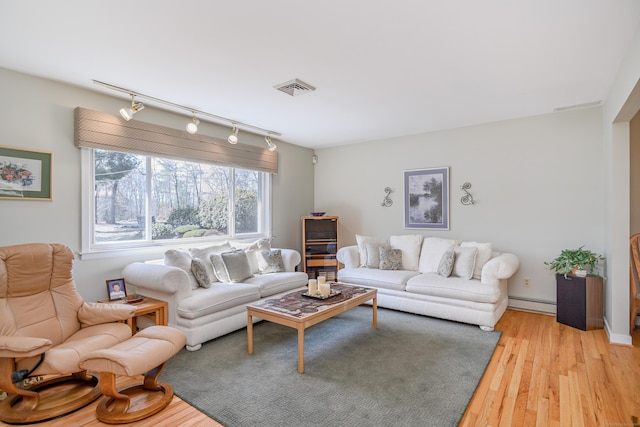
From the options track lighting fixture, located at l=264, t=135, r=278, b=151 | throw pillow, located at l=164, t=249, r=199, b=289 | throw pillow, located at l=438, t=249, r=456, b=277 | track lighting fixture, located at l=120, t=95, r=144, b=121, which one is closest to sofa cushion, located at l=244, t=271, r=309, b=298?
throw pillow, located at l=164, t=249, r=199, b=289

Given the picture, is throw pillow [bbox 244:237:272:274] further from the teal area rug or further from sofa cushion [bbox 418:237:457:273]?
sofa cushion [bbox 418:237:457:273]

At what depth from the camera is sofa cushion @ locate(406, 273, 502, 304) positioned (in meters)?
Result: 3.58

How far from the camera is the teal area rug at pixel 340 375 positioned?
2115 mm

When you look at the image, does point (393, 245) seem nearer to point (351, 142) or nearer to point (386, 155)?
point (386, 155)

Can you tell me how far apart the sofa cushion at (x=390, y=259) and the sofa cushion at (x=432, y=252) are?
295 millimetres

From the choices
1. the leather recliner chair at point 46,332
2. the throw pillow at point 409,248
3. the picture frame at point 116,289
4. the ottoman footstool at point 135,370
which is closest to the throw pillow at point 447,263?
the throw pillow at point 409,248

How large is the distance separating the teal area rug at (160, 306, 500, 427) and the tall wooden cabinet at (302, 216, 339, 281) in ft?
5.85

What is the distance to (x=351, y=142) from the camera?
5.72m

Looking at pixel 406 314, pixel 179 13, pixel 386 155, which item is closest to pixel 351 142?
pixel 386 155

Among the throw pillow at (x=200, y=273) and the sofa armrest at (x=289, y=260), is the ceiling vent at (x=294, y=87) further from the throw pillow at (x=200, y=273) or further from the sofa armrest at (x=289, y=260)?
the sofa armrest at (x=289, y=260)

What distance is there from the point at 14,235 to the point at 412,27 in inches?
142

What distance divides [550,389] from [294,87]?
3.20 m

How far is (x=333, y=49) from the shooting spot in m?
2.49

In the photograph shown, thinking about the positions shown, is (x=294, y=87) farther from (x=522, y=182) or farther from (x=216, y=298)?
(x=522, y=182)
